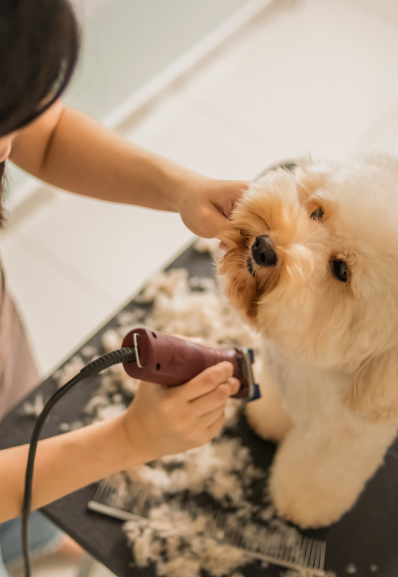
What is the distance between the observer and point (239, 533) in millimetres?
848

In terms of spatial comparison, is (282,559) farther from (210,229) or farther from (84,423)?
(210,229)

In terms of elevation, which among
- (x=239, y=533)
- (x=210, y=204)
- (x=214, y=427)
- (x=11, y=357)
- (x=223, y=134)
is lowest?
(x=223, y=134)

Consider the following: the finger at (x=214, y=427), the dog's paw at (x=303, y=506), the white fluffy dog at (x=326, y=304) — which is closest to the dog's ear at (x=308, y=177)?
the white fluffy dog at (x=326, y=304)

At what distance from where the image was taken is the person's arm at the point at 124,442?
2.43 ft

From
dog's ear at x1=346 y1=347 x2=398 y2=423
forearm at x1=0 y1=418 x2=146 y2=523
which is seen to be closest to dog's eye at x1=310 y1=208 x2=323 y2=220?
dog's ear at x1=346 y1=347 x2=398 y2=423

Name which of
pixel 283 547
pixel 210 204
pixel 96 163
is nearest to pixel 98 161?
pixel 96 163

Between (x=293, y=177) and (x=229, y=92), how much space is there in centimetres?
190

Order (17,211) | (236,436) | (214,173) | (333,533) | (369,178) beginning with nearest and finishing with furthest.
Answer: (369,178) → (333,533) → (236,436) → (17,211) → (214,173)

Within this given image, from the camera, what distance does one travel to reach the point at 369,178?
2.44 ft

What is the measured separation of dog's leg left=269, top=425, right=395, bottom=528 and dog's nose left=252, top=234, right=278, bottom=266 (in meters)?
0.31

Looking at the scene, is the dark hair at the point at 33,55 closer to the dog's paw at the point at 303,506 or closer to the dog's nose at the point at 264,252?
the dog's nose at the point at 264,252

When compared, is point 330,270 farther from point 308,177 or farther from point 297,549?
point 297,549

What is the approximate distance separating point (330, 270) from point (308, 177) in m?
0.17

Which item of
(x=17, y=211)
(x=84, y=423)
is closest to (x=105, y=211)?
(x=17, y=211)
